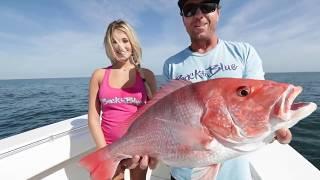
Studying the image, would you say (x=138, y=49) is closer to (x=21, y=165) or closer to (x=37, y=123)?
(x=21, y=165)

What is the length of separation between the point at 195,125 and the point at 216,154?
0.17 metres

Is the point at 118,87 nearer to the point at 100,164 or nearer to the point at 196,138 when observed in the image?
the point at 100,164

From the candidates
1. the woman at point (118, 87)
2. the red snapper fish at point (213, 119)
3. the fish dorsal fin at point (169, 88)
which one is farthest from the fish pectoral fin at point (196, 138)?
the woman at point (118, 87)

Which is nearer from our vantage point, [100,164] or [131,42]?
[100,164]

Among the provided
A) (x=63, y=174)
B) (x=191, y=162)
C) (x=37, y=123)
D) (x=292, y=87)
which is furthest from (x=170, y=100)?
(x=37, y=123)

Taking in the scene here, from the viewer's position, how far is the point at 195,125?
4.53ft

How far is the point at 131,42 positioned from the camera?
3074 millimetres

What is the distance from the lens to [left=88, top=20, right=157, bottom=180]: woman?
2.86 m

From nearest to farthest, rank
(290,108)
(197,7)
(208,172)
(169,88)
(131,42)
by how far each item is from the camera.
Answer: (290,108)
(208,172)
(169,88)
(197,7)
(131,42)

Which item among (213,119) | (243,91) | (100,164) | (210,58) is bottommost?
(100,164)

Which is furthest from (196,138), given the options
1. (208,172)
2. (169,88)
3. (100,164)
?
(100,164)

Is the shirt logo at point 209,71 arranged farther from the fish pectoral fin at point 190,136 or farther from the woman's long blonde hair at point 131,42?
the woman's long blonde hair at point 131,42

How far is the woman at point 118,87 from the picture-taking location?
286 centimetres

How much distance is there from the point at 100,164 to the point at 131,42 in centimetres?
163
